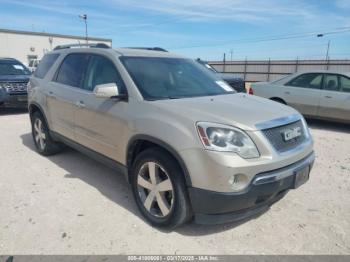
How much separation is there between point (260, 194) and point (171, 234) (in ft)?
3.20

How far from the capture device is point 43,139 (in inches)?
221

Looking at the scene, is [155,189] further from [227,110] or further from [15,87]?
[15,87]

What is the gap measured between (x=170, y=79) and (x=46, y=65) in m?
2.84

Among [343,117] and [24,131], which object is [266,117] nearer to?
[343,117]

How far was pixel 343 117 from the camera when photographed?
25.7ft

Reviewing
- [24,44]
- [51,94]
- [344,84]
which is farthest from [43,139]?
[24,44]

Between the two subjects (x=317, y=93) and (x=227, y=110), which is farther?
(x=317, y=93)

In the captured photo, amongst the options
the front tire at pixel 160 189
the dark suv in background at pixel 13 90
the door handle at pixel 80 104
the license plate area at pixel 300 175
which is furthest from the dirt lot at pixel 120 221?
the dark suv in background at pixel 13 90

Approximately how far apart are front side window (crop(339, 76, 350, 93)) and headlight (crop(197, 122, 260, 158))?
6.27m

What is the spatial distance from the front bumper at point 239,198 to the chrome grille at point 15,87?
353 inches

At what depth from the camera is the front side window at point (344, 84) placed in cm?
791

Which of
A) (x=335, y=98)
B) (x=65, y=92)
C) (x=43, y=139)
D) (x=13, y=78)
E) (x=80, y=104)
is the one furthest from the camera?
(x=13, y=78)

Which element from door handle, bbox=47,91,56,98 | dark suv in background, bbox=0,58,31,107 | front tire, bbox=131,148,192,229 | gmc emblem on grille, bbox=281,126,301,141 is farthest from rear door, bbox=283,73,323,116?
dark suv in background, bbox=0,58,31,107

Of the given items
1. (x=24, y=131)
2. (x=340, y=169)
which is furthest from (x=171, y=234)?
(x=24, y=131)
